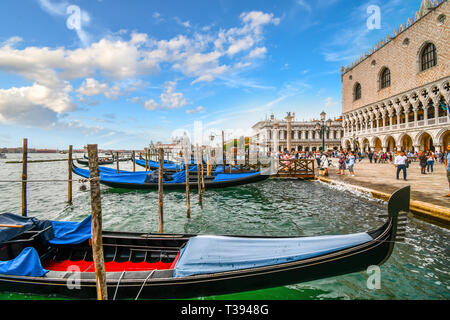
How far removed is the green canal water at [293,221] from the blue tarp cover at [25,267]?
1.59ft

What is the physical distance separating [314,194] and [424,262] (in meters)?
5.66

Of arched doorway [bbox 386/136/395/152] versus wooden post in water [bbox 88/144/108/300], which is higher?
arched doorway [bbox 386/136/395/152]

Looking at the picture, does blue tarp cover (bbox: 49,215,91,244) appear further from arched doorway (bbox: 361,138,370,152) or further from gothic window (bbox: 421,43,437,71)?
arched doorway (bbox: 361,138,370,152)

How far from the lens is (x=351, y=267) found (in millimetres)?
2750

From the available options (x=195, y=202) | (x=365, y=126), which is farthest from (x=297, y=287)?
(x=365, y=126)

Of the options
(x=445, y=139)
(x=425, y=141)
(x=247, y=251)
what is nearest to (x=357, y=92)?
(x=425, y=141)

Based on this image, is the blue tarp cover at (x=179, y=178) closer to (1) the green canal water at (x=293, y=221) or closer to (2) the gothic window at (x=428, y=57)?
(1) the green canal water at (x=293, y=221)

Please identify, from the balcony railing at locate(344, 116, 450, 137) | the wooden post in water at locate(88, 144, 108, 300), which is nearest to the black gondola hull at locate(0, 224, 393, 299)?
Answer: the wooden post in water at locate(88, 144, 108, 300)

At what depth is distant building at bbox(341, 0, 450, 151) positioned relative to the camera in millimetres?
20047

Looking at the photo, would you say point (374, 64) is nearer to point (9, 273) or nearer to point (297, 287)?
point (297, 287)

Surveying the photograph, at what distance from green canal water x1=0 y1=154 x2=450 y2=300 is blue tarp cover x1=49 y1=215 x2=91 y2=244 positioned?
0.76 m

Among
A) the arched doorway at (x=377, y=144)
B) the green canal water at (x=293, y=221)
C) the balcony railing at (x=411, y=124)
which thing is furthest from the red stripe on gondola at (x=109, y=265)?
the arched doorway at (x=377, y=144)

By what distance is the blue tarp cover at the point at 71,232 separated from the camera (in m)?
3.38
